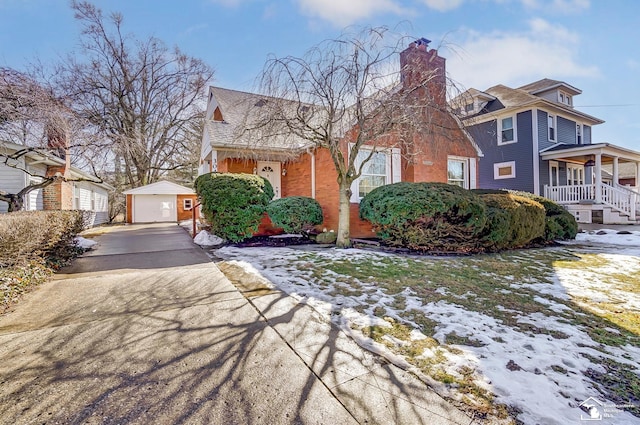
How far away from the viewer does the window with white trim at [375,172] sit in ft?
31.9

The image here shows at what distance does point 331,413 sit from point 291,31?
924 cm

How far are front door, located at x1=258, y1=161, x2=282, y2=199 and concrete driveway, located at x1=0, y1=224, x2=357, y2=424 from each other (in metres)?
8.44

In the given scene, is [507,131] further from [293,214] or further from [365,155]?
[293,214]

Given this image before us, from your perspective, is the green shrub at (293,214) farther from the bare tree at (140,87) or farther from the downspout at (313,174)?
the bare tree at (140,87)

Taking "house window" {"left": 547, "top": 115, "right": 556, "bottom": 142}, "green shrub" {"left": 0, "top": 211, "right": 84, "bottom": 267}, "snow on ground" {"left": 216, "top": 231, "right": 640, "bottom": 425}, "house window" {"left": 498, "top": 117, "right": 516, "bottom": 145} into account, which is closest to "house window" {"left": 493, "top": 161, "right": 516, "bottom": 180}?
"house window" {"left": 498, "top": 117, "right": 516, "bottom": 145}

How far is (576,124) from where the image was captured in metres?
19.5

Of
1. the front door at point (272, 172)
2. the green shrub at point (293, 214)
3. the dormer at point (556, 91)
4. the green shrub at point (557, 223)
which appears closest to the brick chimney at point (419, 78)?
the green shrub at point (293, 214)

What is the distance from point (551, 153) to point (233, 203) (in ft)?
59.1

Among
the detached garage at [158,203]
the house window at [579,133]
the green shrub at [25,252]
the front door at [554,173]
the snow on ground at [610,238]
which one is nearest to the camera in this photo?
the green shrub at [25,252]

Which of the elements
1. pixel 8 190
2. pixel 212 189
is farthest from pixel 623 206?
pixel 8 190

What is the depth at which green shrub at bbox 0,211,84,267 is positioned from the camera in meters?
3.92

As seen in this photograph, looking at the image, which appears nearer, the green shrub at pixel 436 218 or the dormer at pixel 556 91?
the green shrub at pixel 436 218

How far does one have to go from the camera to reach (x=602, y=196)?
48.5 ft

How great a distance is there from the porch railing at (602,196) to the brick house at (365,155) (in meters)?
8.56
